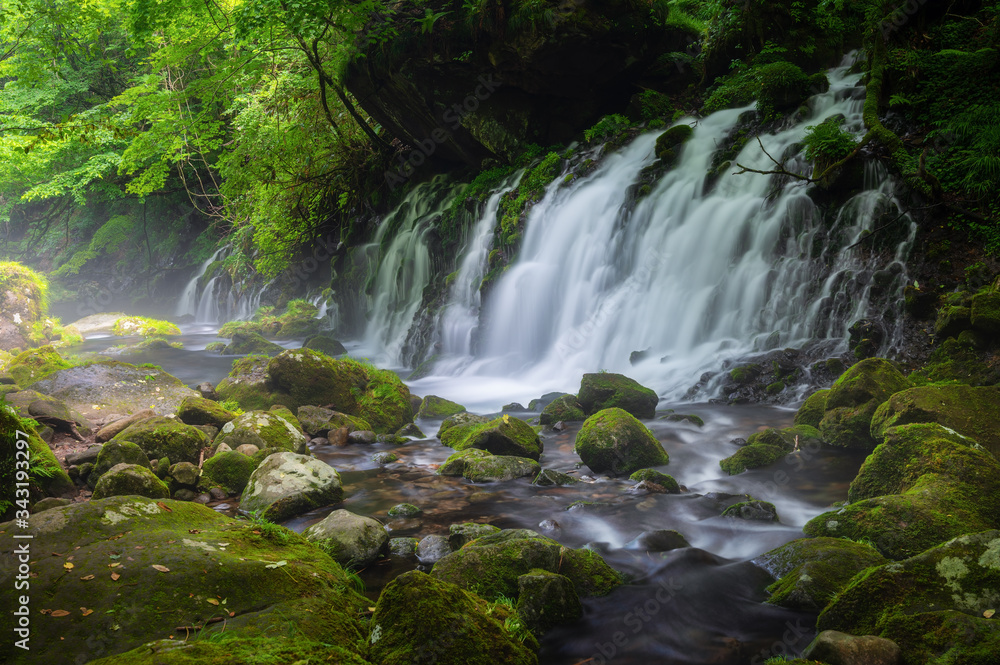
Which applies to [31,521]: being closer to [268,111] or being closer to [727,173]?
[727,173]

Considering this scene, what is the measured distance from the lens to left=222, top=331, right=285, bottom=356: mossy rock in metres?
15.5

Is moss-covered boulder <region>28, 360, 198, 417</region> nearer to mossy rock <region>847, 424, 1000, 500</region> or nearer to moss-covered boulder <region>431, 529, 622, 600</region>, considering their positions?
moss-covered boulder <region>431, 529, 622, 600</region>

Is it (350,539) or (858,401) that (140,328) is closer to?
(350,539)

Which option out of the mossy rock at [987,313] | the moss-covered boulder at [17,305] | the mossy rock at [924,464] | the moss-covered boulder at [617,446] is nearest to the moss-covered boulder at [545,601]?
the moss-covered boulder at [617,446]

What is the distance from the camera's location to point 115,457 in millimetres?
5277

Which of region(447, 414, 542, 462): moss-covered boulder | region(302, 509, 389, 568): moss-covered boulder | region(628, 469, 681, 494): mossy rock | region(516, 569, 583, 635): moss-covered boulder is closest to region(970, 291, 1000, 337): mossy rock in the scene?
region(628, 469, 681, 494): mossy rock

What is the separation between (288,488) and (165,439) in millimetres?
1521

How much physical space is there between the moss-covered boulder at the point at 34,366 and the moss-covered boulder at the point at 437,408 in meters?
5.46

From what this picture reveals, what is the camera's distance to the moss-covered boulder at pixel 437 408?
9.42 m

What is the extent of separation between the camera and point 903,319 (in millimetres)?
7859

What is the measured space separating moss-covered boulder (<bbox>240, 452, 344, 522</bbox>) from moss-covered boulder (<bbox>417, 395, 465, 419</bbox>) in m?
3.66

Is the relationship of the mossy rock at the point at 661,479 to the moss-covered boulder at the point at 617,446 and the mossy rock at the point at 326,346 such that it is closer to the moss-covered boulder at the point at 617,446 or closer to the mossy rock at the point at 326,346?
the moss-covered boulder at the point at 617,446

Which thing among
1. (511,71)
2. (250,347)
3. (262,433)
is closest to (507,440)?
(262,433)

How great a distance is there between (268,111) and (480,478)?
14935 millimetres
